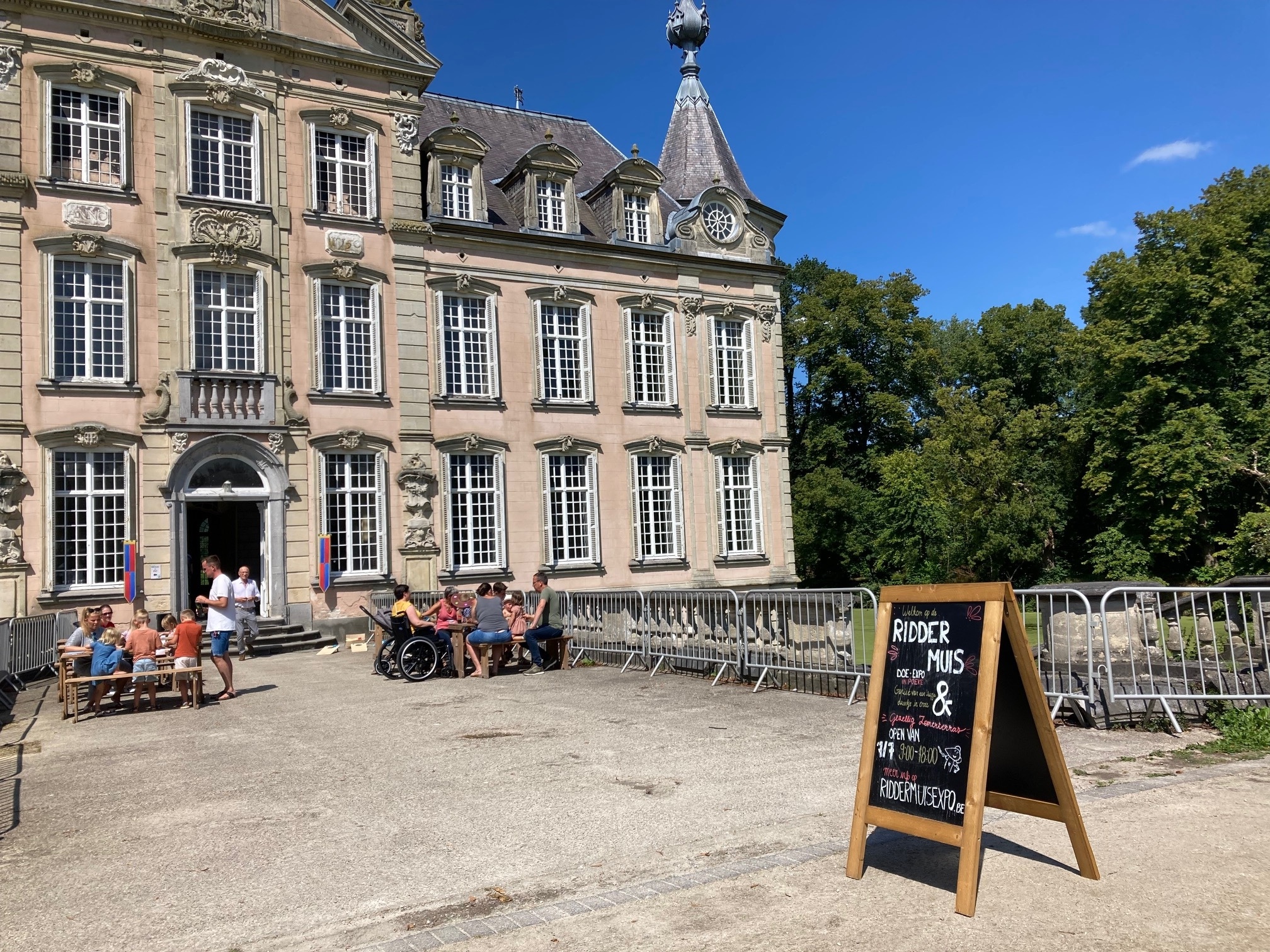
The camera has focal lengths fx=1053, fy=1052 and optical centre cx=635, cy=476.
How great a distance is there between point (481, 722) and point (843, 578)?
3538 cm

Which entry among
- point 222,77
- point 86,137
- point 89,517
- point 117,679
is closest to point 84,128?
point 86,137

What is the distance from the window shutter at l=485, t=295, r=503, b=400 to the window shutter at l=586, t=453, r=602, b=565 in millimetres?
2980

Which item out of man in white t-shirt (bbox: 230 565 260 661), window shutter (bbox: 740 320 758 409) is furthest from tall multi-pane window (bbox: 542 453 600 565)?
man in white t-shirt (bbox: 230 565 260 661)

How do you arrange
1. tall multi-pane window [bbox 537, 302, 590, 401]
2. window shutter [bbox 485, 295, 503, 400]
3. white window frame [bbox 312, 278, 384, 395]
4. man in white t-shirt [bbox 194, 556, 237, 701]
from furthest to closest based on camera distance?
1. tall multi-pane window [bbox 537, 302, 590, 401]
2. window shutter [bbox 485, 295, 503, 400]
3. white window frame [bbox 312, 278, 384, 395]
4. man in white t-shirt [bbox 194, 556, 237, 701]

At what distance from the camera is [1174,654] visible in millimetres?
10875

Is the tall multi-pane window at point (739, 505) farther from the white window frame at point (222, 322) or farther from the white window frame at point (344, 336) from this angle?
the white window frame at point (222, 322)

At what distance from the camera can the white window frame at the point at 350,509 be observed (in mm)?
23094

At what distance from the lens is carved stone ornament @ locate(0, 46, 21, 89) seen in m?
20.7

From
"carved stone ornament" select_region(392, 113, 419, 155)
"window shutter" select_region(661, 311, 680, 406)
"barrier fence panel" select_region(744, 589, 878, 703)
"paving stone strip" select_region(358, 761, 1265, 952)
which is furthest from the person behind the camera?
"window shutter" select_region(661, 311, 680, 406)

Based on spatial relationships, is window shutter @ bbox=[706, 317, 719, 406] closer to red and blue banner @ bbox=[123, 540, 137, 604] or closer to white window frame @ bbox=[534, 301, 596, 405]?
white window frame @ bbox=[534, 301, 596, 405]

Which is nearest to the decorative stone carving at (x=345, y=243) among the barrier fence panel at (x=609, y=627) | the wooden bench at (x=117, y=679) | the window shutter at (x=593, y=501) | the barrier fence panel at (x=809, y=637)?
the window shutter at (x=593, y=501)

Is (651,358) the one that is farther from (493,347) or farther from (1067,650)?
(1067,650)

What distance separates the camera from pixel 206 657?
2017cm

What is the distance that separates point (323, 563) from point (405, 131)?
34.3 feet
